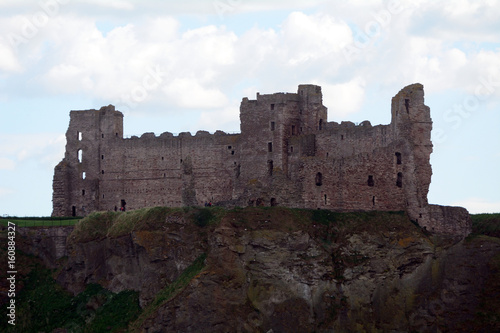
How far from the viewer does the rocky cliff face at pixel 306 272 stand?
62.0m

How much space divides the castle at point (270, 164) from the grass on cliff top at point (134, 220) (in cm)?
360

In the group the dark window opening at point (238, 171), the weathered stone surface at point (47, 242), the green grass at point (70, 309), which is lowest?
the green grass at point (70, 309)

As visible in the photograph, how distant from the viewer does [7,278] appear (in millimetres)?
68562

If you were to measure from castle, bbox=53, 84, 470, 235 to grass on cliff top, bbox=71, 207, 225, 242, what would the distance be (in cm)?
360

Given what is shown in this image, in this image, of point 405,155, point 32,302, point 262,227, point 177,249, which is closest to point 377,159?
point 405,155

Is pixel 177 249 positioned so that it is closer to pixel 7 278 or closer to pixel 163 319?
pixel 163 319

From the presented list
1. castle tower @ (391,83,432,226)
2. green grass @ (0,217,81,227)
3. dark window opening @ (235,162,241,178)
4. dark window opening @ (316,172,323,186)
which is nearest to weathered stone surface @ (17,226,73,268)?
green grass @ (0,217,81,227)

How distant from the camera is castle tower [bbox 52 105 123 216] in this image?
283 ft

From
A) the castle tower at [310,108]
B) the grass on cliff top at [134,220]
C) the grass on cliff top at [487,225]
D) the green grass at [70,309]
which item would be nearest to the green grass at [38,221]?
the grass on cliff top at [134,220]

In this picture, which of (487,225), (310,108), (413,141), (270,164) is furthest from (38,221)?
(487,225)

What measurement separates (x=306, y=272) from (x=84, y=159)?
2978cm

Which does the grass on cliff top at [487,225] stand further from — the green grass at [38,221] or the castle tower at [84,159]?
the castle tower at [84,159]

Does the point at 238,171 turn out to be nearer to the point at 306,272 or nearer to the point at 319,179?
the point at 319,179

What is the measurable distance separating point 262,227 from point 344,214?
18.8 feet
